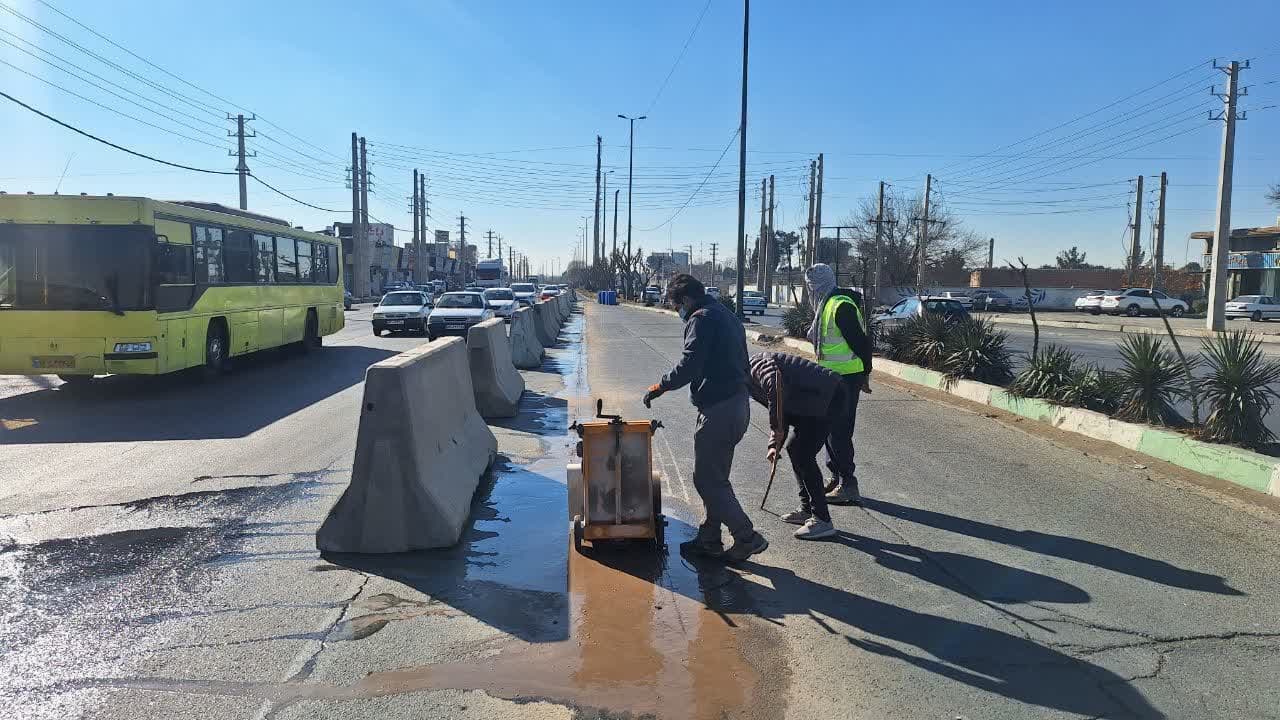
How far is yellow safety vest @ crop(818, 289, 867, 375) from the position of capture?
6.87 metres

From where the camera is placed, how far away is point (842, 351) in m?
6.90

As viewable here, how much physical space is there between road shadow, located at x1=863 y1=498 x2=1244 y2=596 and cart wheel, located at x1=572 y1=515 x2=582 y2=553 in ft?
8.13

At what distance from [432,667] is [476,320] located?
21.8m

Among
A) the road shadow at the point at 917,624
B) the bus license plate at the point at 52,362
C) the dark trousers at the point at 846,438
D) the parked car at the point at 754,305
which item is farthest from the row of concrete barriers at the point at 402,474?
the parked car at the point at 754,305

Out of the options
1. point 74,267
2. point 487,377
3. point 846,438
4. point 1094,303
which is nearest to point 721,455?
point 846,438

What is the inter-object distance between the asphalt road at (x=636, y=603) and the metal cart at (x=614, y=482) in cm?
23

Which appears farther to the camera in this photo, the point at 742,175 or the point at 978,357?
the point at 742,175

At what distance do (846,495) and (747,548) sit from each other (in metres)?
1.82

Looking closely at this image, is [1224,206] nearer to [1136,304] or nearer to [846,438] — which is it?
[1136,304]

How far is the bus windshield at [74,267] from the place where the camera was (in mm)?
12312

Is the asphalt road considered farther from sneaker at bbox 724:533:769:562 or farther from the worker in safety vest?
the worker in safety vest

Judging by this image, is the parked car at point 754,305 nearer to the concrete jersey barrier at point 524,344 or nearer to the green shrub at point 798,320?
the green shrub at point 798,320

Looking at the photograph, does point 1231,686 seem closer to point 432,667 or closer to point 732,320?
point 732,320

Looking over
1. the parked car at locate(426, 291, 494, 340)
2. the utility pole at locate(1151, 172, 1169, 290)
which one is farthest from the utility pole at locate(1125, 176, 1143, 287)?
the parked car at locate(426, 291, 494, 340)
